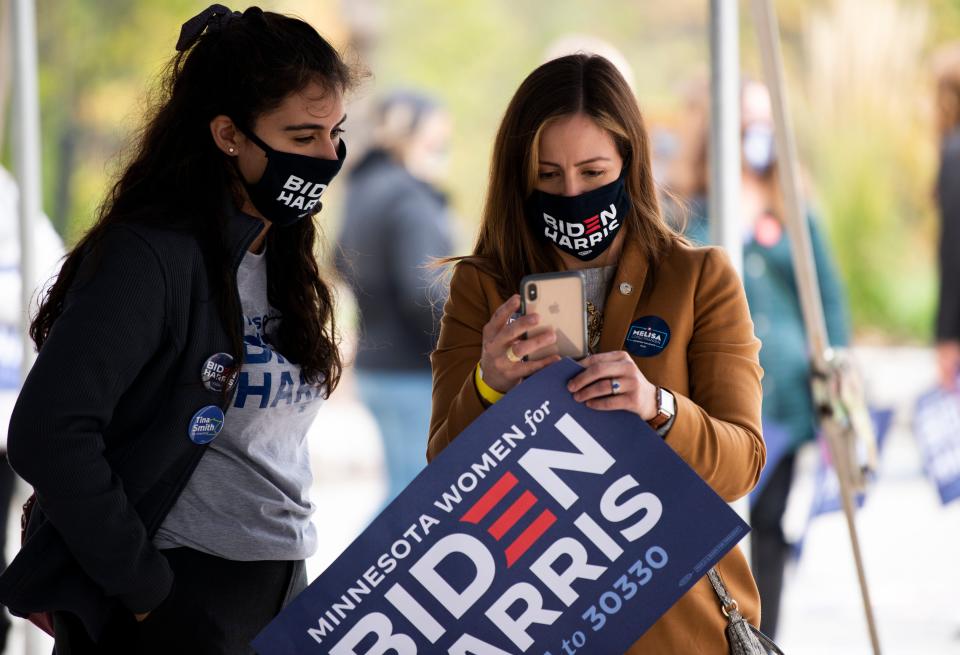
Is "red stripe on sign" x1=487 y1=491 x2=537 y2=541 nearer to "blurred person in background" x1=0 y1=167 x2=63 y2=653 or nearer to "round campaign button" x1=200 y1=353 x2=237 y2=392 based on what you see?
"round campaign button" x1=200 y1=353 x2=237 y2=392

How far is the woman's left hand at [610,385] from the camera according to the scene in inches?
60.7

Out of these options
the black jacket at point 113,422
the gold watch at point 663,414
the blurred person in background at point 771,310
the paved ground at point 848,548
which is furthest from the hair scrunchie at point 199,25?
the blurred person in background at point 771,310

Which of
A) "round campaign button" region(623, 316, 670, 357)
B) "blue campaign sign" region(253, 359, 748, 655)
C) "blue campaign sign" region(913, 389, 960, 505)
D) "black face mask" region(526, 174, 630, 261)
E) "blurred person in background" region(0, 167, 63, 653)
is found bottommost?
"blurred person in background" region(0, 167, 63, 653)

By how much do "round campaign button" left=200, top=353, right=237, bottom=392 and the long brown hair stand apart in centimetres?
39

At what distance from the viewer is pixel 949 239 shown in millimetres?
4945

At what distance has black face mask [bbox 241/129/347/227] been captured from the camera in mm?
1868

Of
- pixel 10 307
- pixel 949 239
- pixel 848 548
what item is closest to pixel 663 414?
pixel 10 307

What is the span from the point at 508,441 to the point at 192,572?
551mm

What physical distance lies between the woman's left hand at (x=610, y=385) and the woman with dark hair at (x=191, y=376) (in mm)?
533

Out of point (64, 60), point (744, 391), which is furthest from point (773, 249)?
point (64, 60)

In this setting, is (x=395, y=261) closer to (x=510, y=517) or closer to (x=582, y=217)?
→ (x=582, y=217)

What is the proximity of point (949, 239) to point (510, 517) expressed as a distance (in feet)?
12.7

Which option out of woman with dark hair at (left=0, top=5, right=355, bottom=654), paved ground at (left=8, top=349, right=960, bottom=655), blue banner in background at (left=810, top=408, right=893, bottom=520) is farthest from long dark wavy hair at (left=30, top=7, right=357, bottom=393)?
blue banner in background at (left=810, top=408, right=893, bottom=520)

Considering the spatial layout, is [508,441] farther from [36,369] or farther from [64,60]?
[64,60]
